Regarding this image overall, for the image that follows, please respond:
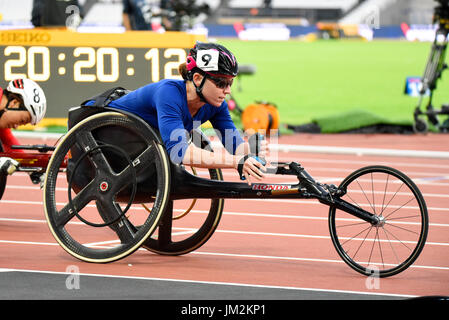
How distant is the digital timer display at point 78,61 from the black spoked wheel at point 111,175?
7.22 metres

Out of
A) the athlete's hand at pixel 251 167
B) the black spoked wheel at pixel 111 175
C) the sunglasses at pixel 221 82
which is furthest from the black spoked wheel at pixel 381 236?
the black spoked wheel at pixel 111 175

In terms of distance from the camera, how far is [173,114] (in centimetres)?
563

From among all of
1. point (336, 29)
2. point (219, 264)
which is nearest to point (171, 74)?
point (219, 264)

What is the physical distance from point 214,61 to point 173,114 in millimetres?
401

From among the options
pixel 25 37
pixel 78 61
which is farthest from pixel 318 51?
pixel 25 37

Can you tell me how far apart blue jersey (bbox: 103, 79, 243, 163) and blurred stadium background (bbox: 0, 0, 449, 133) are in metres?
6.98

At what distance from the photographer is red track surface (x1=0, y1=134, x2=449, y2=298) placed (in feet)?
18.5

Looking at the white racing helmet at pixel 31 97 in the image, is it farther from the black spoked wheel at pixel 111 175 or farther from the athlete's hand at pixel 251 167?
the athlete's hand at pixel 251 167

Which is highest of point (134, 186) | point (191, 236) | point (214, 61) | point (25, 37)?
point (214, 61)

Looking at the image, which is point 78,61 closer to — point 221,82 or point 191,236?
point 191,236

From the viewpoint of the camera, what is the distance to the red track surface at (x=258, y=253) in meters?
5.64

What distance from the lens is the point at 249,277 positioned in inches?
223

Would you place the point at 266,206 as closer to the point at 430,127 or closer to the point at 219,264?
the point at 219,264

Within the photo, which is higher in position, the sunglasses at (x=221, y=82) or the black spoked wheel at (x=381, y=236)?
the sunglasses at (x=221, y=82)
